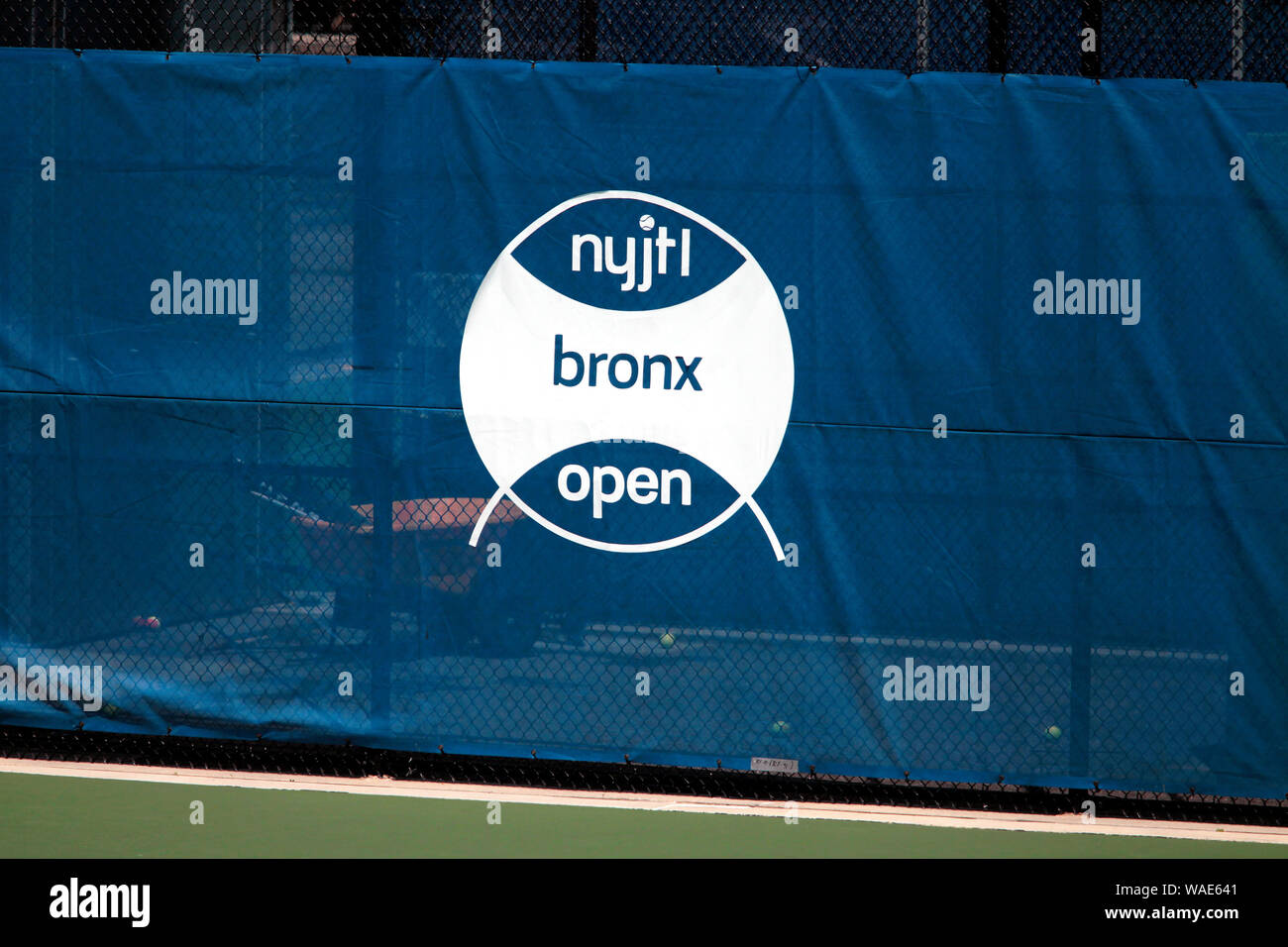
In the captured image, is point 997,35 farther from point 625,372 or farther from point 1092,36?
point 625,372

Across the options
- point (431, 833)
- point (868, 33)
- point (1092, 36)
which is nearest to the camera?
point (431, 833)

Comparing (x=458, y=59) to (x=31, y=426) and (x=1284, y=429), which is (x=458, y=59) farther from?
(x=1284, y=429)

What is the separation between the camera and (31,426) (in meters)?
5.36

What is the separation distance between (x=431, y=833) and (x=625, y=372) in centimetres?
196

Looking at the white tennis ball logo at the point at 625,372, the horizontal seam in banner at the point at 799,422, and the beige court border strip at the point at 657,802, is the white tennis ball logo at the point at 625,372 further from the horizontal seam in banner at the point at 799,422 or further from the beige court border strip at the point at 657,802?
the beige court border strip at the point at 657,802

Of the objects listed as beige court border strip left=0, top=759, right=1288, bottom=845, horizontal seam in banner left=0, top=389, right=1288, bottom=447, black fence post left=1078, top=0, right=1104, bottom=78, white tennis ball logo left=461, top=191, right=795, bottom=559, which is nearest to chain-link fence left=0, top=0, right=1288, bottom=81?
black fence post left=1078, top=0, right=1104, bottom=78

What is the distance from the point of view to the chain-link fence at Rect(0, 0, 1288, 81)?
5004mm

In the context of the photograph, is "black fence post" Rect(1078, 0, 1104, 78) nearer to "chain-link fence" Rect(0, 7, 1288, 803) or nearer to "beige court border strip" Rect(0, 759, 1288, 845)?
"chain-link fence" Rect(0, 7, 1288, 803)

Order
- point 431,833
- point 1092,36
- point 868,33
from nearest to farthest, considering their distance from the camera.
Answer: point 431,833
point 1092,36
point 868,33

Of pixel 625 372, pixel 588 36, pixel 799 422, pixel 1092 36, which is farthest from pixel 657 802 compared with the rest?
pixel 1092 36

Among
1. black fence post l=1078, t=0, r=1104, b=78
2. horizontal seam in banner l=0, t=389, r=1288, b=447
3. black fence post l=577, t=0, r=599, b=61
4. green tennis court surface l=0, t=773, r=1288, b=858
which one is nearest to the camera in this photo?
green tennis court surface l=0, t=773, r=1288, b=858

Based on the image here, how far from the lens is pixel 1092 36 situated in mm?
4984

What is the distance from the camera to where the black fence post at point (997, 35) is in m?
Result: 5.02

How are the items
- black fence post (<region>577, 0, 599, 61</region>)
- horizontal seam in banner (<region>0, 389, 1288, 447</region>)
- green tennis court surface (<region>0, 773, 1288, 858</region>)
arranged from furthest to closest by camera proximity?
black fence post (<region>577, 0, 599, 61</region>), horizontal seam in banner (<region>0, 389, 1288, 447</region>), green tennis court surface (<region>0, 773, 1288, 858</region>)
